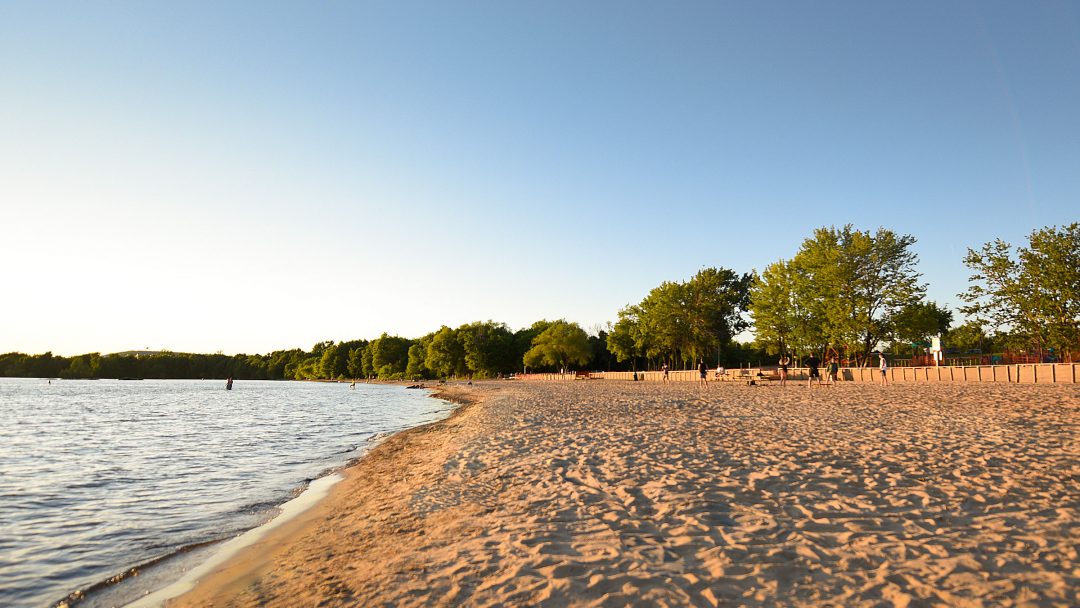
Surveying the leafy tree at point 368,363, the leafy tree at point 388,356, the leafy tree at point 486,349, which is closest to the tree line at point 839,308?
the leafy tree at point 486,349

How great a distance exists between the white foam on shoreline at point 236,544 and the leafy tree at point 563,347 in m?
94.5

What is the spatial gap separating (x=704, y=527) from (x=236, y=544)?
7.25m

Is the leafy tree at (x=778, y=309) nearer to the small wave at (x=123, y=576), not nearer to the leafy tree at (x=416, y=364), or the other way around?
the small wave at (x=123, y=576)

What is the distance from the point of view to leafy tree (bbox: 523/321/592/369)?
109m

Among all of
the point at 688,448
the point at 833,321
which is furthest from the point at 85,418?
the point at 833,321

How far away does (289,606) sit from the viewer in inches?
232

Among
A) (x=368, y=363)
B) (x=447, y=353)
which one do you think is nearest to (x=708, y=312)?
(x=447, y=353)

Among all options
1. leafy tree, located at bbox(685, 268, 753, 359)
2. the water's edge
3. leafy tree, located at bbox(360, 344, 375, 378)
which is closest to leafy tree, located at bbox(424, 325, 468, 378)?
leafy tree, located at bbox(360, 344, 375, 378)

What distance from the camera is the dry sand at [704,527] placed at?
5328 mm

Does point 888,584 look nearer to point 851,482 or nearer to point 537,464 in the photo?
point 851,482

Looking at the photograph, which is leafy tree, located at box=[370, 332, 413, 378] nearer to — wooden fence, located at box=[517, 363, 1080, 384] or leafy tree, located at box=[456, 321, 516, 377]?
leafy tree, located at box=[456, 321, 516, 377]

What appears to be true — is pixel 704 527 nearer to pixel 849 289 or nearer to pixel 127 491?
pixel 127 491

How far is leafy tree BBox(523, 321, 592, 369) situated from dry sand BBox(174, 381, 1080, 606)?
308ft

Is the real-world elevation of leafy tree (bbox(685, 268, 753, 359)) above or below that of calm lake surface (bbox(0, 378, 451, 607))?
above
